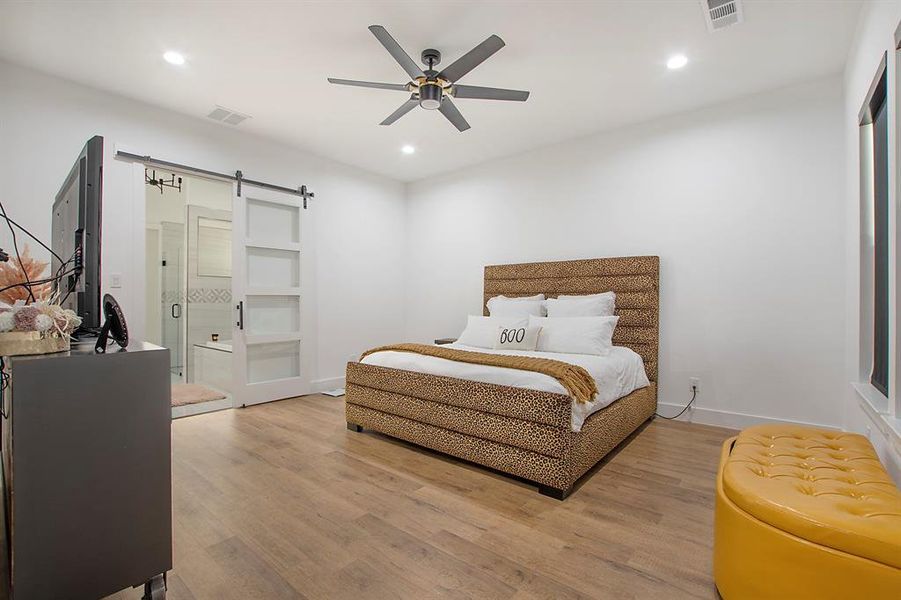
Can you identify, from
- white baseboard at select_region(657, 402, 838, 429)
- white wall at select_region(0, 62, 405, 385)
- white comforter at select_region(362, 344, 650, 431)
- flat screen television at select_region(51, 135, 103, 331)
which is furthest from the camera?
white baseboard at select_region(657, 402, 838, 429)

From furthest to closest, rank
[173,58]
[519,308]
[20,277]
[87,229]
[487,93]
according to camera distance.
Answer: [519,308]
[173,58]
[487,93]
[20,277]
[87,229]

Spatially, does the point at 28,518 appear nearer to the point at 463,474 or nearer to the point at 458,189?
the point at 463,474

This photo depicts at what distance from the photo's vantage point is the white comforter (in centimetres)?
241

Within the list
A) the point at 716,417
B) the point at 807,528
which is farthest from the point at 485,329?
the point at 807,528

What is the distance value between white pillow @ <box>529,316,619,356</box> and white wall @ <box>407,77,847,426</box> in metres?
0.76

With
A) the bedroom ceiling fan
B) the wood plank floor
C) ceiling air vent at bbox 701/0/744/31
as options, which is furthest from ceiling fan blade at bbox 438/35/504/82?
the wood plank floor

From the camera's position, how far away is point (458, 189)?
5.44 meters

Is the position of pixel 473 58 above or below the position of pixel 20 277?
above

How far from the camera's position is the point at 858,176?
8.68ft

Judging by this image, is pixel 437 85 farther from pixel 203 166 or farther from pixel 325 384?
pixel 325 384

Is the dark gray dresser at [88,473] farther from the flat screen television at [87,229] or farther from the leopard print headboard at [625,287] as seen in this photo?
the leopard print headboard at [625,287]

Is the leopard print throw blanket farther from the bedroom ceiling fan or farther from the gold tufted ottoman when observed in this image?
the bedroom ceiling fan

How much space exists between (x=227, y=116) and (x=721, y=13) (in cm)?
388

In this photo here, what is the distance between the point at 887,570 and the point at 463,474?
187 cm
